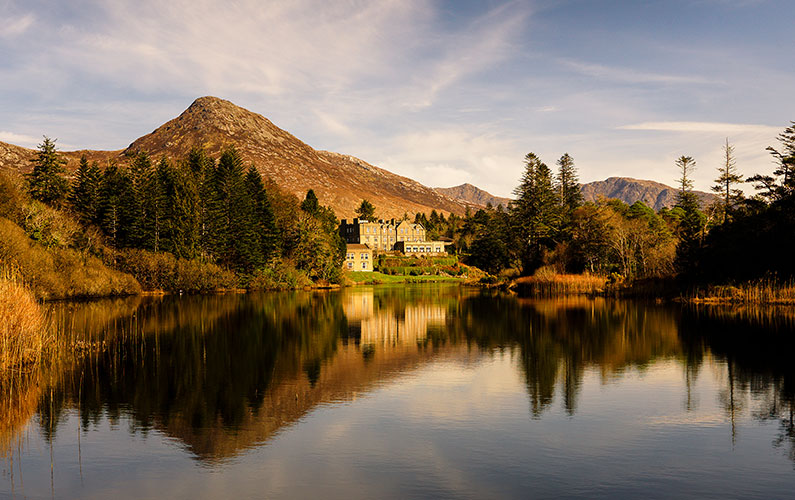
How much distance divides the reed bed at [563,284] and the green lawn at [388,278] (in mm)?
45614

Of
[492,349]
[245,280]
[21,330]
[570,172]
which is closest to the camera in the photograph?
[21,330]

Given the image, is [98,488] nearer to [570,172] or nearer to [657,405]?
[657,405]

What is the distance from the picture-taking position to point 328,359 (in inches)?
925

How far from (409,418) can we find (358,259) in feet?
383

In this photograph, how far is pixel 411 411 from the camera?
50.4 ft

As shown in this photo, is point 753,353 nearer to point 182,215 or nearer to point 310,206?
point 182,215

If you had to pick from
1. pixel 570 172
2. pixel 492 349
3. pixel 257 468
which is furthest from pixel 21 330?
pixel 570 172

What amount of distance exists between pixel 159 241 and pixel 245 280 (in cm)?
1288

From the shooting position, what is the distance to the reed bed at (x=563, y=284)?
61.6 meters

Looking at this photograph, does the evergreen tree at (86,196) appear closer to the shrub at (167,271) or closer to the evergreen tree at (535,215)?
the shrub at (167,271)

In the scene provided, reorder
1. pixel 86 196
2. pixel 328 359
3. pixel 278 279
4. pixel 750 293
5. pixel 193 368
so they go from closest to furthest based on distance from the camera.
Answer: pixel 193 368 → pixel 328 359 → pixel 750 293 → pixel 86 196 → pixel 278 279

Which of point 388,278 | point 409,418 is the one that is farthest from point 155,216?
point 409,418

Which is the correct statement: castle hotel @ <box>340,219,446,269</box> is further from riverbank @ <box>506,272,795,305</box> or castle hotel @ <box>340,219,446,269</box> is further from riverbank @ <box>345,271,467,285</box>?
riverbank @ <box>506,272,795,305</box>

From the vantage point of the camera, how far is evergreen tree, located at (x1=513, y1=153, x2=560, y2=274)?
80.8 metres
